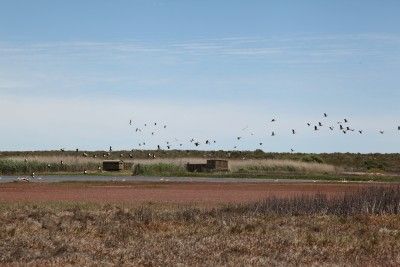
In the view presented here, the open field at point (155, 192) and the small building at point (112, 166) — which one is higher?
the small building at point (112, 166)

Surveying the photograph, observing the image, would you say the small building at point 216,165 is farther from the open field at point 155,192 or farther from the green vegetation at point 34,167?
the open field at point 155,192

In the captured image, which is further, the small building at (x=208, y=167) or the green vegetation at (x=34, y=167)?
the small building at (x=208, y=167)

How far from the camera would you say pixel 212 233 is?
1094 inches

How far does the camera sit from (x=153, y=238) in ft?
86.7

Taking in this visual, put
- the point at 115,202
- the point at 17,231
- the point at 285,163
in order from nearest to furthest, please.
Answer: the point at 17,231 → the point at 115,202 → the point at 285,163

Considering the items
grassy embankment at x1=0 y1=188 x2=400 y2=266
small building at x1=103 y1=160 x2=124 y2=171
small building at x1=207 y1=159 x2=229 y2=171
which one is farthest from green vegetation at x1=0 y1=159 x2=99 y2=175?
grassy embankment at x1=0 y1=188 x2=400 y2=266

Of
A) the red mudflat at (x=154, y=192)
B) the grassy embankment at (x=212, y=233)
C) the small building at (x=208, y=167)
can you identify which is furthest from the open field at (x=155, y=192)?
the small building at (x=208, y=167)

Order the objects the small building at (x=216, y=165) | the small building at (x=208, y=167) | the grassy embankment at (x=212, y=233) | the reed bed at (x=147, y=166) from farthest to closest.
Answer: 1. the small building at (x=216, y=165)
2. the small building at (x=208, y=167)
3. the reed bed at (x=147, y=166)
4. the grassy embankment at (x=212, y=233)

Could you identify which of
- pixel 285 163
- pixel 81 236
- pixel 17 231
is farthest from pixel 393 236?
pixel 285 163

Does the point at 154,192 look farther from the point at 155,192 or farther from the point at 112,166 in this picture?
the point at 112,166

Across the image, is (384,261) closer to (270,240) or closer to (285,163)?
(270,240)

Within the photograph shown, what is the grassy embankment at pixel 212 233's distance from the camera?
2259cm

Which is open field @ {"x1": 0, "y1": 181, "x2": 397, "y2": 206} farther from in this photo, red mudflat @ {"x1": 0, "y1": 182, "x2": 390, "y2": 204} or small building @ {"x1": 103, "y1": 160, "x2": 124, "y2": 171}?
small building @ {"x1": 103, "y1": 160, "x2": 124, "y2": 171}

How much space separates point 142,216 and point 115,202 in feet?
24.2
